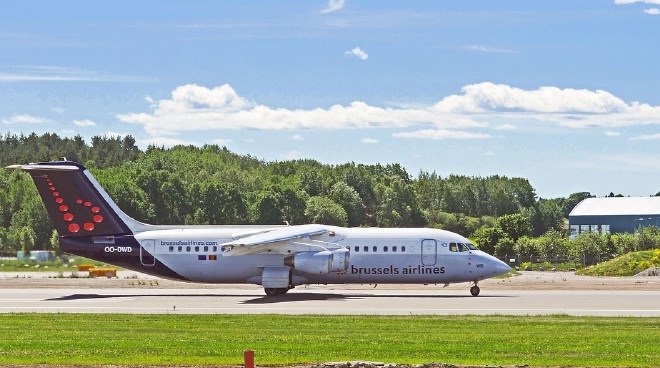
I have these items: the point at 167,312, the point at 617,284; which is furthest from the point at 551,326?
the point at 617,284

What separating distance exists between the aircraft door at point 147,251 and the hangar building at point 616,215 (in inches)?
3808

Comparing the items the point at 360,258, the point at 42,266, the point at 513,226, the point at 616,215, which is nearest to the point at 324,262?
the point at 360,258

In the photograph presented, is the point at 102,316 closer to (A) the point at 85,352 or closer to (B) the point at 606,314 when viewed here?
(A) the point at 85,352

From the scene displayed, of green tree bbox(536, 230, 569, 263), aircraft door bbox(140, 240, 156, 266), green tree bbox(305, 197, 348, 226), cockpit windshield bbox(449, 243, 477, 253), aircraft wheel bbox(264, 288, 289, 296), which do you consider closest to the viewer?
aircraft wheel bbox(264, 288, 289, 296)

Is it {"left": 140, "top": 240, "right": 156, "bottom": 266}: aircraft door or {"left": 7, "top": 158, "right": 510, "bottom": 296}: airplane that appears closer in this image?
{"left": 7, "top": 158, "right": 510, "bottom": 296}: airplane

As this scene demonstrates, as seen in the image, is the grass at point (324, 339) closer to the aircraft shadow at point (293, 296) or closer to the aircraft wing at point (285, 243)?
the aircraft shadow at point (293, 296)

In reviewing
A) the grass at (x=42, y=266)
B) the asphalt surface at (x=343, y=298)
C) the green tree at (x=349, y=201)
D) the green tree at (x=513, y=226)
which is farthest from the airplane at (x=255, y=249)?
the green tree at (x=349, y=201)

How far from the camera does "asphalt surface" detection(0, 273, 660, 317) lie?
44.0 m

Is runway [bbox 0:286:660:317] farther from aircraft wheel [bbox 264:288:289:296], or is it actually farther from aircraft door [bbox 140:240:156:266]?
aircraft door [bbox 140:240:156:266]

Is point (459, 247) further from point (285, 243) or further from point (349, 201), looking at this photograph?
point (349, 201)

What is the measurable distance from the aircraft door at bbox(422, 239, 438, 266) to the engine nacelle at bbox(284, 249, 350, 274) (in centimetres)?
361

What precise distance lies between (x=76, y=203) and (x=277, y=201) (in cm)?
8521

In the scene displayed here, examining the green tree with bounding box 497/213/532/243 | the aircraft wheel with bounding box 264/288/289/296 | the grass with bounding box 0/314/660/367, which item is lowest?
the grass with bounding box 0/314/660/367

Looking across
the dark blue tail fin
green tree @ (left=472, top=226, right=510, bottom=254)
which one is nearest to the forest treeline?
green tree @ (left=472, top=226, right=510, bottom=254)
